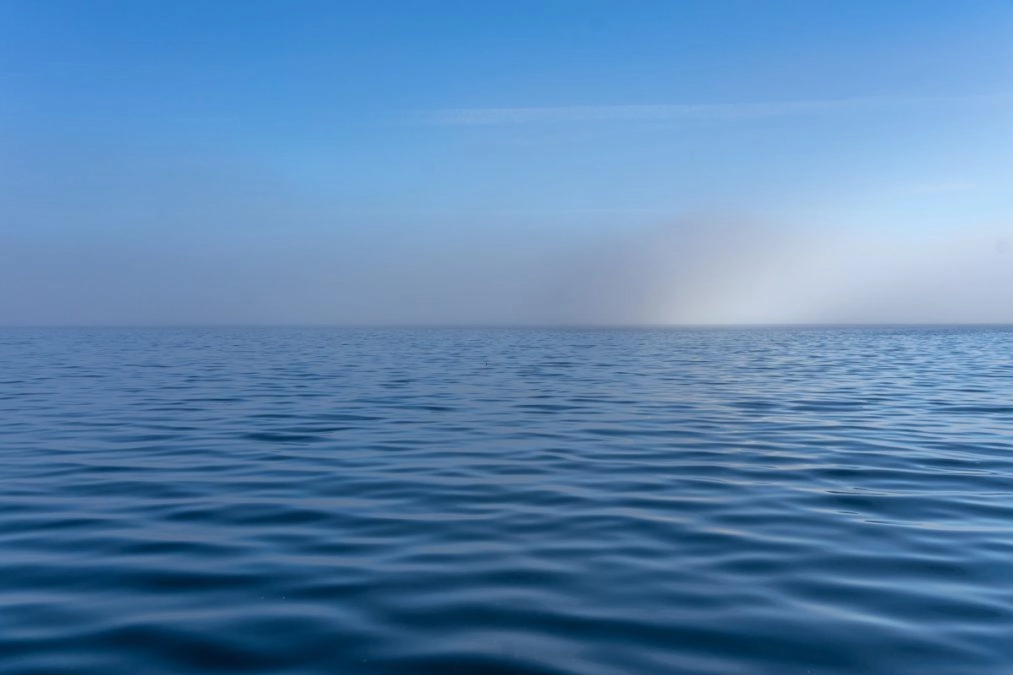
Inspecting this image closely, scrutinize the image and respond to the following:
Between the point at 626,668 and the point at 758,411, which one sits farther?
the point at 758,411

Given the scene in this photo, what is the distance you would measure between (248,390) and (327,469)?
13915mm

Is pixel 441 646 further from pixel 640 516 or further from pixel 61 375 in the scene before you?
pixel 61 375

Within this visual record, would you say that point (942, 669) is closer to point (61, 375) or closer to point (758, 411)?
point (758, 411)

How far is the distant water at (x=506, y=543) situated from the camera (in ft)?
18.1

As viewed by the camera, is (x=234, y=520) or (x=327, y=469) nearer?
(x=234, y=520)

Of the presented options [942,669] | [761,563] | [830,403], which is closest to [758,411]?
[830,403]

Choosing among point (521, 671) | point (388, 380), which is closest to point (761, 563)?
point (521, 671)

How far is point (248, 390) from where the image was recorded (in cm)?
2506

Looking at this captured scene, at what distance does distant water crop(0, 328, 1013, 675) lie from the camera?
5531 mm

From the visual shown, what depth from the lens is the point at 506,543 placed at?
8133 millimetres

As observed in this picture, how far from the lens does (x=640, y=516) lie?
30.2 feet

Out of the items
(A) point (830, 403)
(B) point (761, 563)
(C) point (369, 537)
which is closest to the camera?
(B) point (761, 563)

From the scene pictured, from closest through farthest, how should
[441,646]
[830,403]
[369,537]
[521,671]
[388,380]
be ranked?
[521,671] < [441,646] < [369,537] < [830,403] < [388,380]

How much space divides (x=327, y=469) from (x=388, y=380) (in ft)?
54.9
